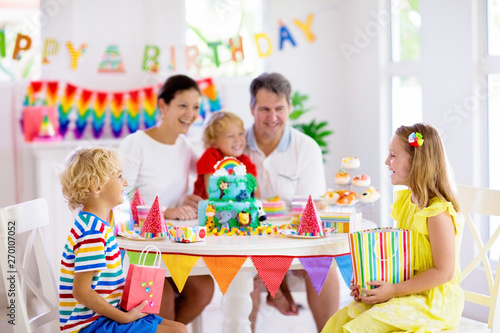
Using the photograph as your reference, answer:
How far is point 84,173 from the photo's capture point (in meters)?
1.94

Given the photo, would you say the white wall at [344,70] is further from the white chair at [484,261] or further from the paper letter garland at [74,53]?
the white chair at [484,261]

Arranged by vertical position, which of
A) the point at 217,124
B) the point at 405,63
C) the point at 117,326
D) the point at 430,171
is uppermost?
the point at 405,63

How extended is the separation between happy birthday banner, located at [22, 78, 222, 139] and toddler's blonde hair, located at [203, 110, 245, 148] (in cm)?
151

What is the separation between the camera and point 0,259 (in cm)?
203

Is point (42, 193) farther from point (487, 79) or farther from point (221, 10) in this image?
point (487, 79)

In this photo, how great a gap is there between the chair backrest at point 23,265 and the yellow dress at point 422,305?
3.12 ft

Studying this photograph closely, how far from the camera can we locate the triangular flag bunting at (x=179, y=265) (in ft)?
7.19

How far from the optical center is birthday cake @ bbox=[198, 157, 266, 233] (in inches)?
96.1

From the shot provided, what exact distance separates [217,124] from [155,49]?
1.69m

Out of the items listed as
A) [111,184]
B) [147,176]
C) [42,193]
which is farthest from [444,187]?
[42,193]

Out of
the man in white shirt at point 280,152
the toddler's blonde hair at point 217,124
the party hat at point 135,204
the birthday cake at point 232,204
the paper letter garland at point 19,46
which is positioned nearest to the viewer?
the birthday cake at point 232,204

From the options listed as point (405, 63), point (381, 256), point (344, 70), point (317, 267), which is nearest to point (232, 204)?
point (317, 267)

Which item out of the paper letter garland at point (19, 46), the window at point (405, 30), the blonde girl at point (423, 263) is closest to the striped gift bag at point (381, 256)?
the blonde girl at point (423, 263)

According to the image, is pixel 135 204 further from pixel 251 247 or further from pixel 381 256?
pixel 381 256
